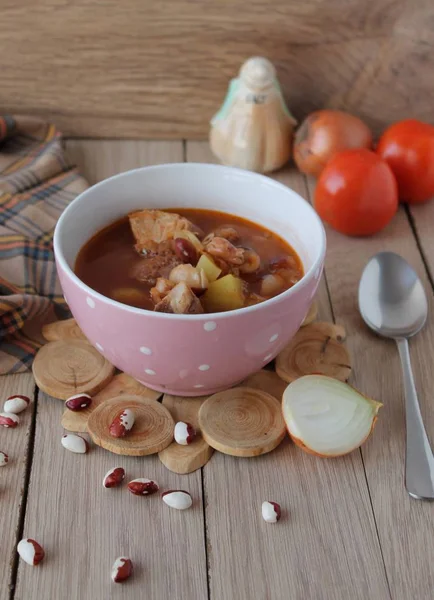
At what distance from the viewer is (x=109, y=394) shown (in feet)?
3.86

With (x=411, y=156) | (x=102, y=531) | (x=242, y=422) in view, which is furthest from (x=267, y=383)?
(x=411, y=156)

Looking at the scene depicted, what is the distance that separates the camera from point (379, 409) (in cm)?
118

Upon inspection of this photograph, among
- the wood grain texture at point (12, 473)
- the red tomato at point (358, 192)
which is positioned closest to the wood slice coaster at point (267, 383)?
the wood grain texture at point (12, 473)

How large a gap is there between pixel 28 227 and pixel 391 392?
78 cm

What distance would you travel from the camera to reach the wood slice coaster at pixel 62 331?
1281 mm

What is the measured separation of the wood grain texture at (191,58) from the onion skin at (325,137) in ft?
0.46

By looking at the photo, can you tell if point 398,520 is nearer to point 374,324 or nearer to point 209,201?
point 374,324

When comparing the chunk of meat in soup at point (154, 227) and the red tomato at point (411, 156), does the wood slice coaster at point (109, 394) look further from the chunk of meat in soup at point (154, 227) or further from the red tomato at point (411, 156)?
the red tomato at point (411, 156)

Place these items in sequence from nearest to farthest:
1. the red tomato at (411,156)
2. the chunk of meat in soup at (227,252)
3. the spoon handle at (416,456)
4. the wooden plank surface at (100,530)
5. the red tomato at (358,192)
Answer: the wooden plank surface at (100,530) < the spoon handle at (416,456) < the chunk of meat in soup at (227,252) < the red tomato at (358,192) < the red tomato at (411,156)

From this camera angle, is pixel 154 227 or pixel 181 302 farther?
pixel 154 227

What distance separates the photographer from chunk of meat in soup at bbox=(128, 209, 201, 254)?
1.23 metres

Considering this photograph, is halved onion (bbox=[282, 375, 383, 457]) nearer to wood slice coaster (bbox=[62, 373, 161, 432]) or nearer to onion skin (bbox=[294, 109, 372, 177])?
wood slice coaster (bbox=[62, 373, 161, 432])

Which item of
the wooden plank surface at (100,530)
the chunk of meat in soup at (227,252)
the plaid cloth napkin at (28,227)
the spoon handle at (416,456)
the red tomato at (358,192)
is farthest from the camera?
the red tomato at (358,192)

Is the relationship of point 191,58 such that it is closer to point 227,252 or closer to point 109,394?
point 227,252
